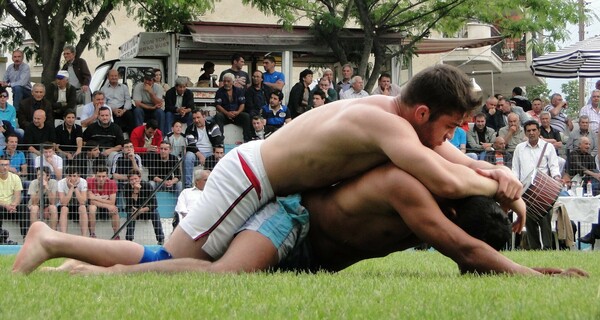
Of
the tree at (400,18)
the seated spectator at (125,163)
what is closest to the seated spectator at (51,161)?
the seated spectator at (125,163)

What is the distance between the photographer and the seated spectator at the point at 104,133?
723 inches

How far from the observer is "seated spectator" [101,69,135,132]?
68.1 ft

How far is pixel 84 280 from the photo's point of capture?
6.47 meters

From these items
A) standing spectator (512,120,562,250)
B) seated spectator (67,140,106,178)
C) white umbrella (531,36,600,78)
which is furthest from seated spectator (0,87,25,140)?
white umbrella (531,36,600,78)

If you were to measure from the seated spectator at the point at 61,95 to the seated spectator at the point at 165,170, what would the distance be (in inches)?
149

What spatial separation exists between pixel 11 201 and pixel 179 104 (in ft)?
19.4

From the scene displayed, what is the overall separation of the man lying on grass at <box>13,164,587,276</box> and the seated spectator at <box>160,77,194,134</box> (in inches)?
535

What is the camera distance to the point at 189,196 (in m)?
17.1

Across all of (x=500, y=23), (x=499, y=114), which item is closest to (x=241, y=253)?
(x=499, y=114)

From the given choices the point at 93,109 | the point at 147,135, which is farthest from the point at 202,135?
the point at 93,109

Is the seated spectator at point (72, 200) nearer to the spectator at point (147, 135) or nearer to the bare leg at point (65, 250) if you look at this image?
the spectator at point (147, 135)

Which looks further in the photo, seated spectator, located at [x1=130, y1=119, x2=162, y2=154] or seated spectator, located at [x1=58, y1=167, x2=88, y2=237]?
seated spectator, located at [x1=130, y1=119, x2=162, y2=154]

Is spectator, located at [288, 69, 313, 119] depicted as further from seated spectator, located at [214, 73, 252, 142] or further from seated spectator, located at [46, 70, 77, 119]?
seated spectator, located at [46, 70, 77, 119]

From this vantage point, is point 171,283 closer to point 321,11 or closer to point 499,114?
point 499,114
